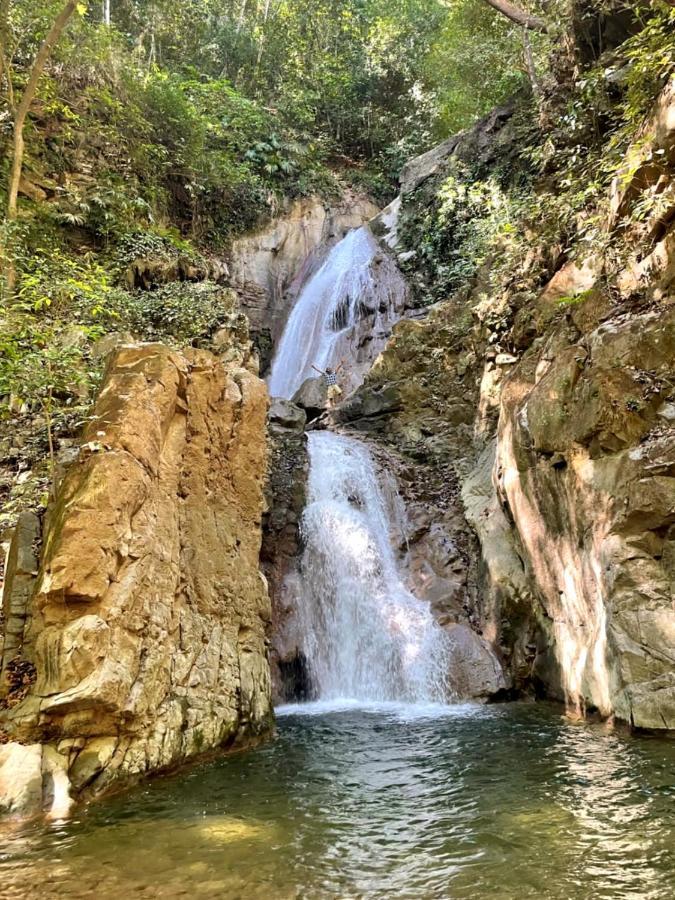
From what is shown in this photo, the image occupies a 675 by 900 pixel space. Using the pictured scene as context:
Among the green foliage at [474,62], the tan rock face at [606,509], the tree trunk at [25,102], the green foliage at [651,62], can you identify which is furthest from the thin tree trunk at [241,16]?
the tan rock face at [606,509]

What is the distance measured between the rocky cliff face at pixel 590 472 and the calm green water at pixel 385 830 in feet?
4.69

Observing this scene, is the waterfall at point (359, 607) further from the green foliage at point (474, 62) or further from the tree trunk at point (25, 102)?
the green foliage at point (474, 62)

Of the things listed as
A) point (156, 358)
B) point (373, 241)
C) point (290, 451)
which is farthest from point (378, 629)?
point (373, 241)

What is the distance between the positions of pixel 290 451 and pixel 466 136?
1529 centimetres

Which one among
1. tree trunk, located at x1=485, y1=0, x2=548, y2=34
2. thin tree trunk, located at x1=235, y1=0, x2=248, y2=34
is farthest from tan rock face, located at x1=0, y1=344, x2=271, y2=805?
thin tree trunk, located at x1=235, y1=0, x2=248, y2=34

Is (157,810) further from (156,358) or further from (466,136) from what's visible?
(466,136)

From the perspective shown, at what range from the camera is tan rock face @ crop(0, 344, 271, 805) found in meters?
5.24

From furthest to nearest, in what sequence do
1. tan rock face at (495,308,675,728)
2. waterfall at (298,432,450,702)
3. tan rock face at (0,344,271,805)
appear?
waterfall at (298,432,450,702) < tan rock face at (495,308,675,728) < tan rock face at (0,344,271,805)

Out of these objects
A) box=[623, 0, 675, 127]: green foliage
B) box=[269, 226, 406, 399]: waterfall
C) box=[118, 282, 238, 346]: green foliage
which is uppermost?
box=[269, 226, 406, 399]: waterfall

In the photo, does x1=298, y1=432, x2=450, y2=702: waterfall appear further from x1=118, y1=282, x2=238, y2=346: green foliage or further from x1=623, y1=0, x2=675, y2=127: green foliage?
x1=623, y1=0, x2=675, y2=127: green foliage

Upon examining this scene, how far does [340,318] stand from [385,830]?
63.0 ft

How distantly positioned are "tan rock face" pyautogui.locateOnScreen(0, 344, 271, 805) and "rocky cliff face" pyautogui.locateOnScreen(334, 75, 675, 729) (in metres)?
4.38

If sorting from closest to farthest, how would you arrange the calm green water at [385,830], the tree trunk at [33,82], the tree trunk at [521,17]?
the calm green water at [385,830]
the tree trunk at [33,82]
the tree trunk at [521,17]

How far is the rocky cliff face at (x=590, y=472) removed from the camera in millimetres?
7312
